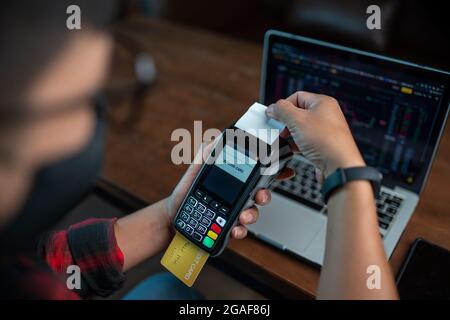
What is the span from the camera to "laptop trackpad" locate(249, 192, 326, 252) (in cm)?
75

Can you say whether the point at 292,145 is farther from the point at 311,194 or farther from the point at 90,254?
the point at 90,254

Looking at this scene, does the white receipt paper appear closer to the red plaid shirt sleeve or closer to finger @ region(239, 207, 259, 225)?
finger @ region(239, 207, 259, 225)

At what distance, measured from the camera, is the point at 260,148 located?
2.06 ft

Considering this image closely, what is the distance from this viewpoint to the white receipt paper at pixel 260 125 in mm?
626

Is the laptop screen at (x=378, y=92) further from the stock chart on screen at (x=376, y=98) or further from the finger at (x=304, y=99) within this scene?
the finger at (x=304, y=99)

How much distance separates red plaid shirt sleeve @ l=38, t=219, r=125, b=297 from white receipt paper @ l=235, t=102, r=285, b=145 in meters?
0.30

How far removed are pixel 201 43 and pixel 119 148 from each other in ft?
1.84

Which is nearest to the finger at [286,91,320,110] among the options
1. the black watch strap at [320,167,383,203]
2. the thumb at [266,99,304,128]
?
the thumb at [266,99,304,128]

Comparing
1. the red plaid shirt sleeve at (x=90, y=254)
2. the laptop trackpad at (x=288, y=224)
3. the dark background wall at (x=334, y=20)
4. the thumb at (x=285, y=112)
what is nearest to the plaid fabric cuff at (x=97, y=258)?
the red plaid shirt sleeve at (x=90, y=254)

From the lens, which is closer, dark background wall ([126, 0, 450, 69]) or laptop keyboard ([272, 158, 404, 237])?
laptop keyboard ([272, 158, 404, 237])

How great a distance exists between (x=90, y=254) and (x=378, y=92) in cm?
57

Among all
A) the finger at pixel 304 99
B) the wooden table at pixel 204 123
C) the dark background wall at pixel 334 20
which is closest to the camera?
the finger at pixel 304 99

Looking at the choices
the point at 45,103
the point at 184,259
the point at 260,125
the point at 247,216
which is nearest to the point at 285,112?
the point at 260,125

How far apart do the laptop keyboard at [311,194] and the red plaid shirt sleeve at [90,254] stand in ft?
1.05
